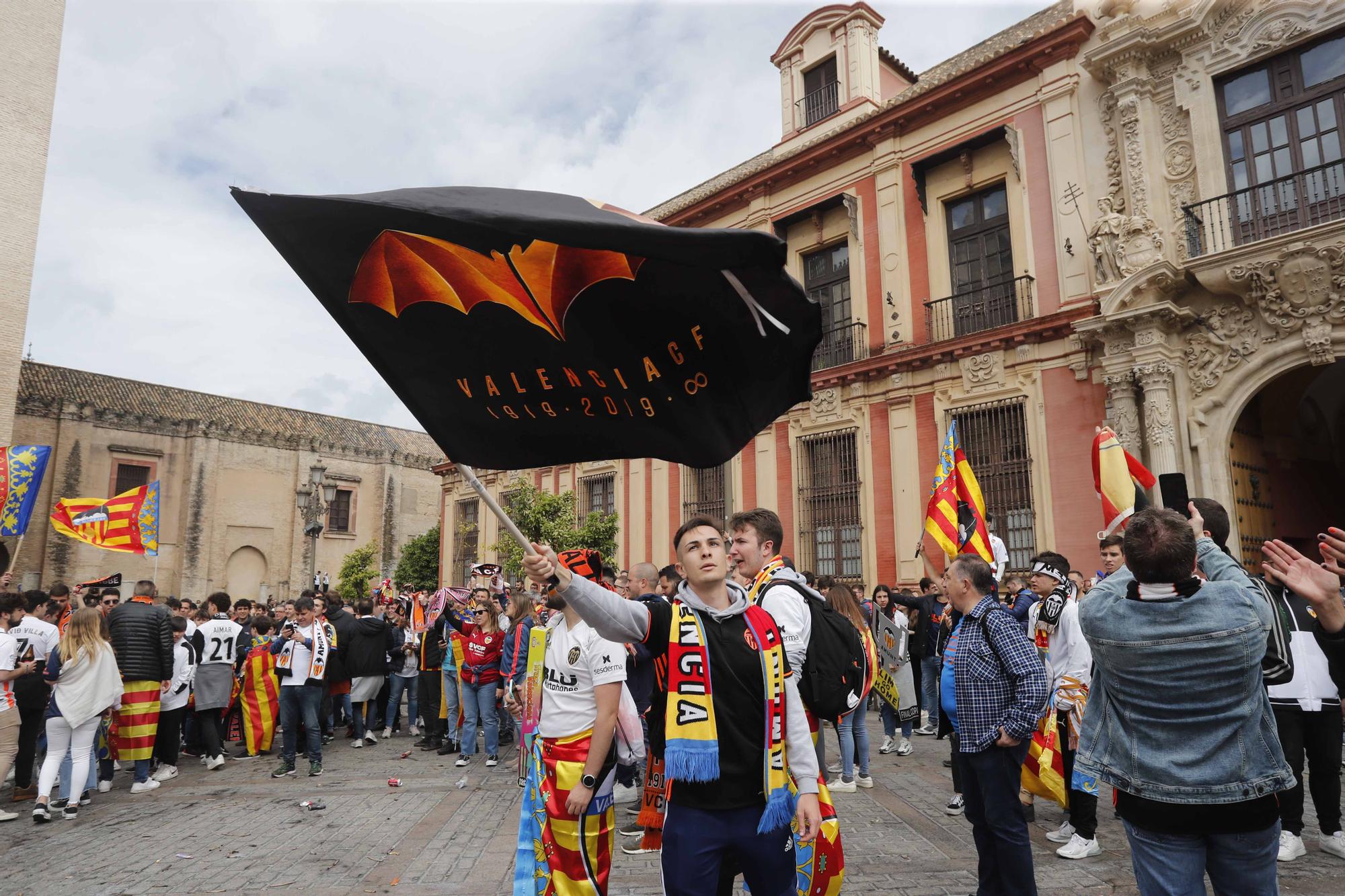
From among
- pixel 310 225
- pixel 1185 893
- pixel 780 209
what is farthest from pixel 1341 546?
pixel 780 209

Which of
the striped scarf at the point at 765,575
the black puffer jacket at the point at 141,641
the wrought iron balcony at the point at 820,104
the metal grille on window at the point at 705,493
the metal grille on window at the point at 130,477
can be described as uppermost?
the wrought iron balcony at the point at 820,104

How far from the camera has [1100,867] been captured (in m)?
5.16

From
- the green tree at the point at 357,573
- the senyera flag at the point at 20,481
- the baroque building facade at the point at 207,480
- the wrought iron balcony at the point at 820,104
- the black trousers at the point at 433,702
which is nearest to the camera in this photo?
the black trousers at the point at 433,702

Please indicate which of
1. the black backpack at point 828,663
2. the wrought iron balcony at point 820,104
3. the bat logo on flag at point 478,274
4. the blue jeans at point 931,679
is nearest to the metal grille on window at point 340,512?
the wrought iron balcony at point 820,104

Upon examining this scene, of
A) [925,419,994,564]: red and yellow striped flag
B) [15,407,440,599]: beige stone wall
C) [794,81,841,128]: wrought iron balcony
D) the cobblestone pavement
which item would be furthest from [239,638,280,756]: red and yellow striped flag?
[15,407,440,599]: beige stone wall

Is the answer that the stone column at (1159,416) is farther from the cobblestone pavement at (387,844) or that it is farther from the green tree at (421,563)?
the green tree at (421,563)

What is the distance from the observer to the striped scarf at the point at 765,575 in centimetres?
416

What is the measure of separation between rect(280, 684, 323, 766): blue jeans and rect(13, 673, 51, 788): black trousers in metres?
2.15

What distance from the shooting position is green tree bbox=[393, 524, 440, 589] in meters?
35.0

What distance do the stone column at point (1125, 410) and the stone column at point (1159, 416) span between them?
146 millimetres

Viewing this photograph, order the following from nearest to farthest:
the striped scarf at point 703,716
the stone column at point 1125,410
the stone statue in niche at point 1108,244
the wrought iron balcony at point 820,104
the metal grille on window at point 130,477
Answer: the striped scarf at point 703,716
the stone column at point 1125,410
the stone statue in niche at point 1108,244
the wrought iron balcony at point 820,104
the metal grille on window at point 130,477

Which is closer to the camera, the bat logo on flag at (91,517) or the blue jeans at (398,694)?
the blue jeans at (398,694)

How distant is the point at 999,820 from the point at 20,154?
104 ft

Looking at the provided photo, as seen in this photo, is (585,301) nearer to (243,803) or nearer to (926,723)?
(243,803)
